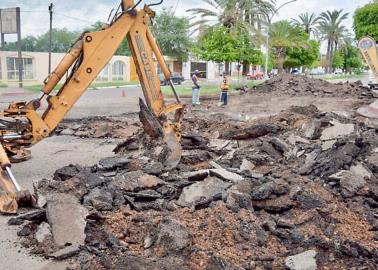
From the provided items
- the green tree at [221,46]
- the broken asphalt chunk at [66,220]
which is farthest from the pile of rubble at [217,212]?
the green tree at [221,46]

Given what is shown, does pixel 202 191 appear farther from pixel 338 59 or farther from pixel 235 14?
pixel 338 59

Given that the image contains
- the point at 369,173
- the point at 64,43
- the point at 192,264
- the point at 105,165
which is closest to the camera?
the point at 192,264

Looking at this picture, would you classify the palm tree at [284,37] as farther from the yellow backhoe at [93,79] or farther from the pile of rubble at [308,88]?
the yellow backhoe at [93,79]

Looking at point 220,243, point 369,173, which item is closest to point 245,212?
point 220,243

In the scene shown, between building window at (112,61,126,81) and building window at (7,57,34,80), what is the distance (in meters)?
11.7

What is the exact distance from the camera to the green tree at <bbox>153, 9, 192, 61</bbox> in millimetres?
52406

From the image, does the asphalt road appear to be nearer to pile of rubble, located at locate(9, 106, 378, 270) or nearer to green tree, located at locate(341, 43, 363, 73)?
pile of rubble, located at locate(9, 106, 378, 270)

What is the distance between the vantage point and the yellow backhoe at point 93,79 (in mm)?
7727

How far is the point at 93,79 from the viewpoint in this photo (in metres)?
7.80

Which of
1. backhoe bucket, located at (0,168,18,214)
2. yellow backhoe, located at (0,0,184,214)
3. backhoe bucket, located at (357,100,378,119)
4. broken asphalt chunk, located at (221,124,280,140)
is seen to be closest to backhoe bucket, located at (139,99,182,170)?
yellow backhoe, located at (0,0,184,214)

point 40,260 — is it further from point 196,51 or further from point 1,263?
point 196,51

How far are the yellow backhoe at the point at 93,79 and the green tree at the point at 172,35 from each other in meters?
44.5

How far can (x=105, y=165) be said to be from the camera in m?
7.93

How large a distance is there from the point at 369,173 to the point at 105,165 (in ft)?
14.3
